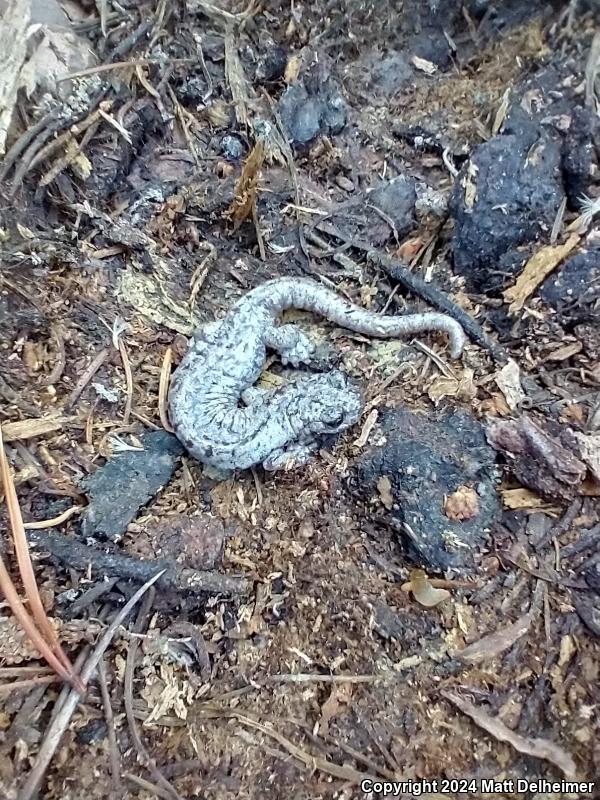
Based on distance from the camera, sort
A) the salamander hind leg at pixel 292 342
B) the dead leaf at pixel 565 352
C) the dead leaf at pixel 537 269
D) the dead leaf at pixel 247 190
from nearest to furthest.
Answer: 1. the dead leaf at pixel 565 352
2. the dead leaf at pixel 537 269
3. the dead leaf at pixel 247 190
4. the salamander hind leg at pixel 292 342

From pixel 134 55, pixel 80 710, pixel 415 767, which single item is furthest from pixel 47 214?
pixel 415 767

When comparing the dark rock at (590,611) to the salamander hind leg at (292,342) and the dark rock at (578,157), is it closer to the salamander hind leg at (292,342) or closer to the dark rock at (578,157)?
the salamander hind leg at (292,342)

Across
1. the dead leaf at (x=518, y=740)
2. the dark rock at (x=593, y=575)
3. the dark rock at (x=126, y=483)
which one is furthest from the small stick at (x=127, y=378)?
the dark rock at (x=593, y=575)

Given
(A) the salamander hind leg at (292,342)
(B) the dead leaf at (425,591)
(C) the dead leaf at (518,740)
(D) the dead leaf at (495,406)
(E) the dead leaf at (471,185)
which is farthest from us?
(A) the salamander hind leg at (292,342)

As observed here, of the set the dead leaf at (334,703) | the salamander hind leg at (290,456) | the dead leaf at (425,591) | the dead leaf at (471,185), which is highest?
the dead leaf at (471,185)

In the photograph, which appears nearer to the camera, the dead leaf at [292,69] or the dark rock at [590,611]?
the dark rock at [590,611]

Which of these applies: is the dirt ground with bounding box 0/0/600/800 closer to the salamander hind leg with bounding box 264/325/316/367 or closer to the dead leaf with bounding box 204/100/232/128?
the dead leaf with bounding box 204/100/232/128

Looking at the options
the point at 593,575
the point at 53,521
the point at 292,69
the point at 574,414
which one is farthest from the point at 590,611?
the point at 292,69

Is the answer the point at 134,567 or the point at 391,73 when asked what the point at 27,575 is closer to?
the point at 134,567
